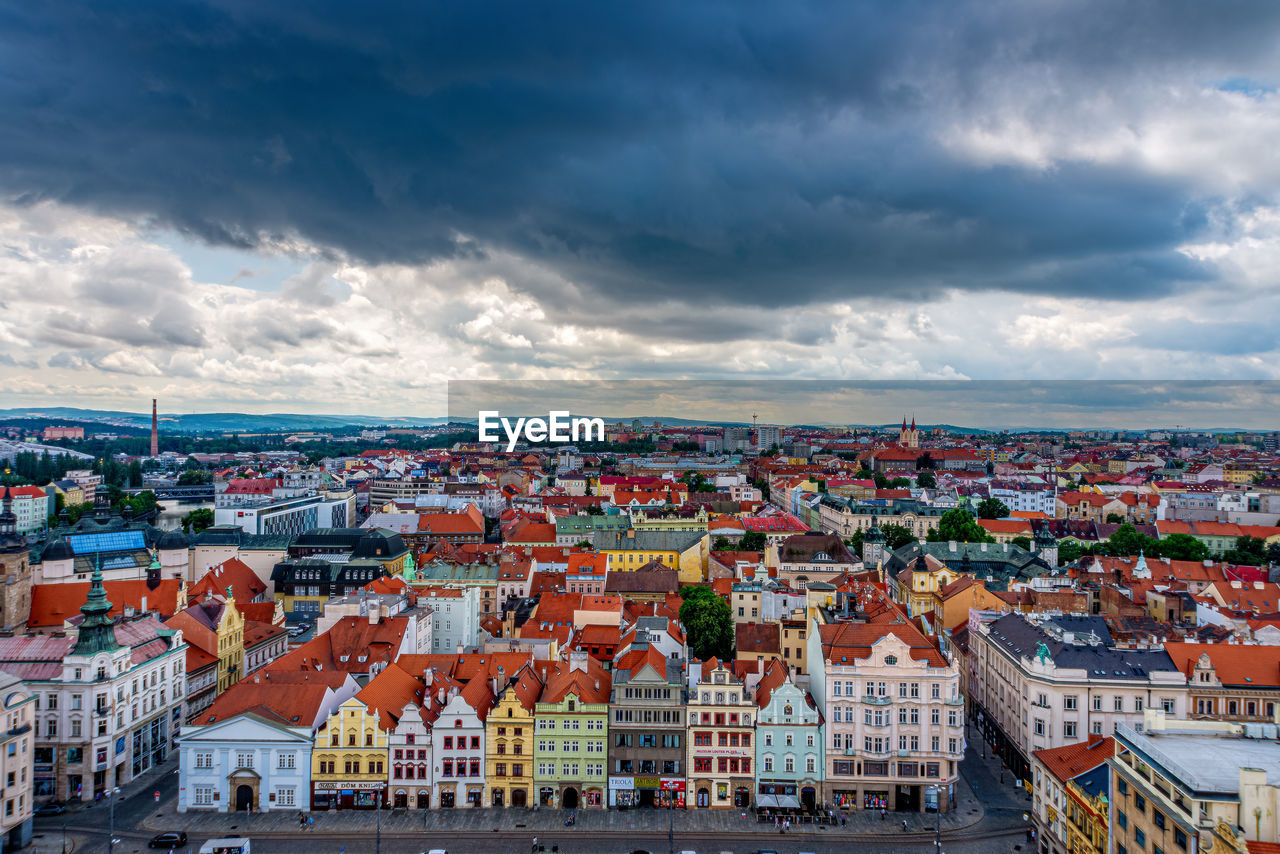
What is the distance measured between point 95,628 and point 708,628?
166 feet

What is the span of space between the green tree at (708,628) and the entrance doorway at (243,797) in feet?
128

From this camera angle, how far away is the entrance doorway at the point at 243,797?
53812mm

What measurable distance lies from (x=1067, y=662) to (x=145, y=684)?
224ft

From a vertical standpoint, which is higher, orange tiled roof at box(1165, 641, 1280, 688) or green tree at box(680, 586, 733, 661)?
orange tiled roof at box(1165, 641, 1280, 688)

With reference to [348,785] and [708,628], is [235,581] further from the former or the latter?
[708,628]

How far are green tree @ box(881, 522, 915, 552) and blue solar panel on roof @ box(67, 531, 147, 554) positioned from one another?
111 meters

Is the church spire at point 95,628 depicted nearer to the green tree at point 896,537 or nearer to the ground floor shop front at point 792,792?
the ground floor shop front at point 792,792

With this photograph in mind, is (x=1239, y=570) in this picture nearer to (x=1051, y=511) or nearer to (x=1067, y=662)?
(x=1067, y=662)

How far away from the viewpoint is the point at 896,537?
13500cm

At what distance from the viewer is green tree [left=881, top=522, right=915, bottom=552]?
13188cm

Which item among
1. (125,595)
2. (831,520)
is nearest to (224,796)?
(125,595)

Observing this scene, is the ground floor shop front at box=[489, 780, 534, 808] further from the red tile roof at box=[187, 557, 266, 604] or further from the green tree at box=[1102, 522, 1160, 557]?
the green tree at box=[1102, 522, 1160, 557]

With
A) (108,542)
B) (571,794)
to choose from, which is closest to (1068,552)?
(571,794)

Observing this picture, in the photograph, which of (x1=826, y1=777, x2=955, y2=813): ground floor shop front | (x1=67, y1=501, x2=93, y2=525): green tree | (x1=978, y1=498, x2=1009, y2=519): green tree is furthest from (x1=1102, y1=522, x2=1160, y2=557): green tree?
(x1=67, y1=501, x2=93, y2=525): green tree
